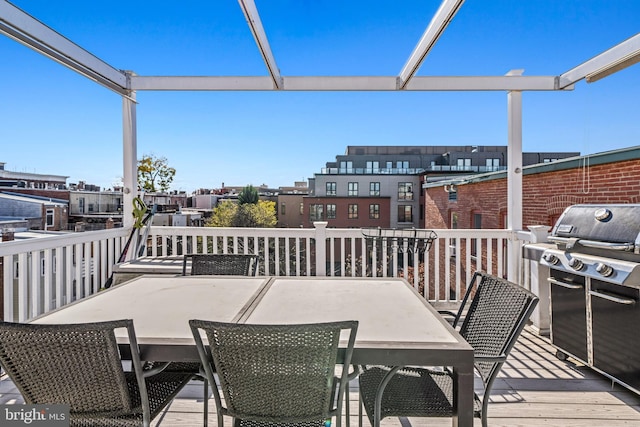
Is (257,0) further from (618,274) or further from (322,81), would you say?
(618,274)

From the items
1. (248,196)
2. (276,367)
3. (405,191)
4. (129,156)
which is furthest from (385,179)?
(276,367)

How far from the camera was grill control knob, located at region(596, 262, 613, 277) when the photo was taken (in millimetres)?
2291

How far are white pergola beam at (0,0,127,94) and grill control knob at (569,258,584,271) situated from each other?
403 centimetres

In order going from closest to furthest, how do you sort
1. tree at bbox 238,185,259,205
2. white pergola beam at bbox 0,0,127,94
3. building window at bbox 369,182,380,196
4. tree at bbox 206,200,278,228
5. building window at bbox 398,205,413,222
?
1. white pergola beam at bbox 0,0,127,94
2. tree at bbox 206,200,278,228
3. tree at bbox 238,185,259,205
4. building window at bbox 398,205,413,222
5. building window at bbox 369,182,380,196

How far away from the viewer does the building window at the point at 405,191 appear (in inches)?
1136

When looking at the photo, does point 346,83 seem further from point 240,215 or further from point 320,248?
point 240,215

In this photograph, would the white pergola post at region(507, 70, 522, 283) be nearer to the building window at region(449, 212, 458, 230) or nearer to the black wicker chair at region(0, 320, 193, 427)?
the black wicker chair at region(0, 320, 193, 427)

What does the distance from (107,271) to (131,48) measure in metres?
2.86

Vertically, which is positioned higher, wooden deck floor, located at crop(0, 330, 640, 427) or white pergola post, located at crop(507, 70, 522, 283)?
white pergola post, located at crop(507, 70, 522, 283)

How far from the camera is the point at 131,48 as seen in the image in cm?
480

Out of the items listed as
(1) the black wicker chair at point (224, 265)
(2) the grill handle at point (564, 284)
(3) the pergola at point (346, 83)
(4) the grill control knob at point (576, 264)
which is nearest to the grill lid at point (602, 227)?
(4) the grill control knob at point (576, 264)

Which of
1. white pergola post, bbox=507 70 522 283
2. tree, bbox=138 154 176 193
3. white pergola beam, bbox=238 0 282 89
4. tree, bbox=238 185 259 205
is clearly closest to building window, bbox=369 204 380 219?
tree, bbox=238 185 259 205

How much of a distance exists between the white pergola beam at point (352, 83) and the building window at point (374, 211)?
79.9ft

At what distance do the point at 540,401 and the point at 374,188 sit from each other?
1118 inches
